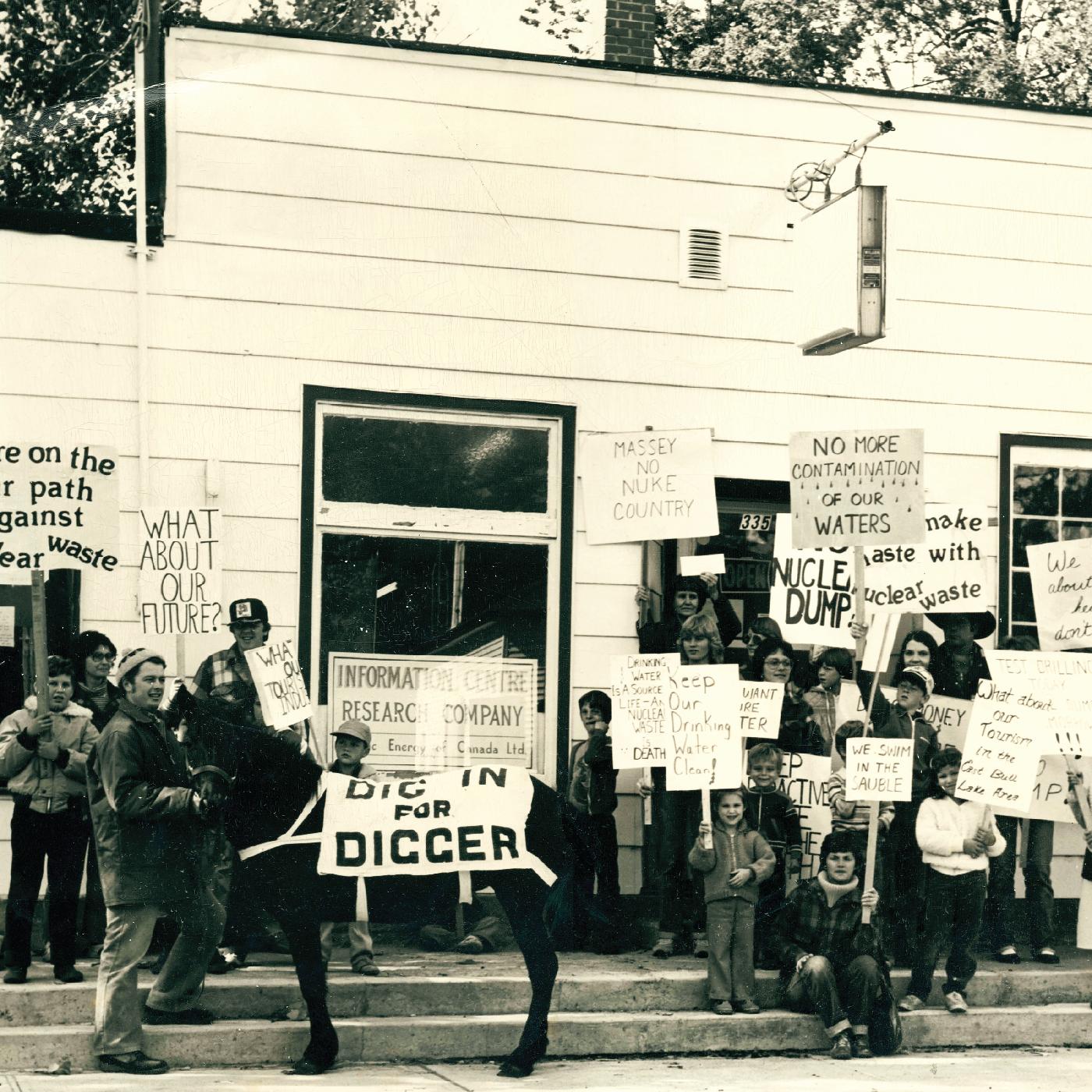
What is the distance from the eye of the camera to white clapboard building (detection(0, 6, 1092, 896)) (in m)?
9.98

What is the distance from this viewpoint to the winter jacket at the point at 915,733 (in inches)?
364

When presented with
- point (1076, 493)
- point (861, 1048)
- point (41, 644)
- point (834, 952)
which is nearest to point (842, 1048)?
point (861, 1048)

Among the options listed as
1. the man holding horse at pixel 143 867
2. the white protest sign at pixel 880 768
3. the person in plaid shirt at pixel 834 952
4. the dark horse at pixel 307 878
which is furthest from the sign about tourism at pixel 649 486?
the man holding horse at pixel 143 867

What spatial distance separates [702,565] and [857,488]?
1.35 meters

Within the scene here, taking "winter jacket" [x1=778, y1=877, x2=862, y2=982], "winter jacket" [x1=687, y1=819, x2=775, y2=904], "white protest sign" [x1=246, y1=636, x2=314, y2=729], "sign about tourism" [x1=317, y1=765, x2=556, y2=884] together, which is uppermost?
"white protest sign" [x1=246, y1=636, x2=314, y2=729]

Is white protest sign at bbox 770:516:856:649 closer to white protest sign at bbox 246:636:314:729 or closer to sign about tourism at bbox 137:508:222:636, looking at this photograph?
white protest sign at bbox 246:636:314:729

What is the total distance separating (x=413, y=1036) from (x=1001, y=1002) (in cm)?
323

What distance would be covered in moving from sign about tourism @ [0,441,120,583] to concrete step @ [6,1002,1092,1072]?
7.31 feet

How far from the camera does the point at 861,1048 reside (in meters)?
8.34

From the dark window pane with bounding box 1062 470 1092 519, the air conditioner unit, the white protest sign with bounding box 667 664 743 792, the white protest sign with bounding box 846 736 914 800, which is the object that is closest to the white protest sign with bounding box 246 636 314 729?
the white protest sign with bounding box 667 664 743 792

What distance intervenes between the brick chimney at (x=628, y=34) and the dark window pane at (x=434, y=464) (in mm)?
2502

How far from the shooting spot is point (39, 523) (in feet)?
27.5

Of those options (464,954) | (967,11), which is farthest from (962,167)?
(967,11)

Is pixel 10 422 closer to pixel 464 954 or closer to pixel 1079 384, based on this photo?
pixel 464 954
